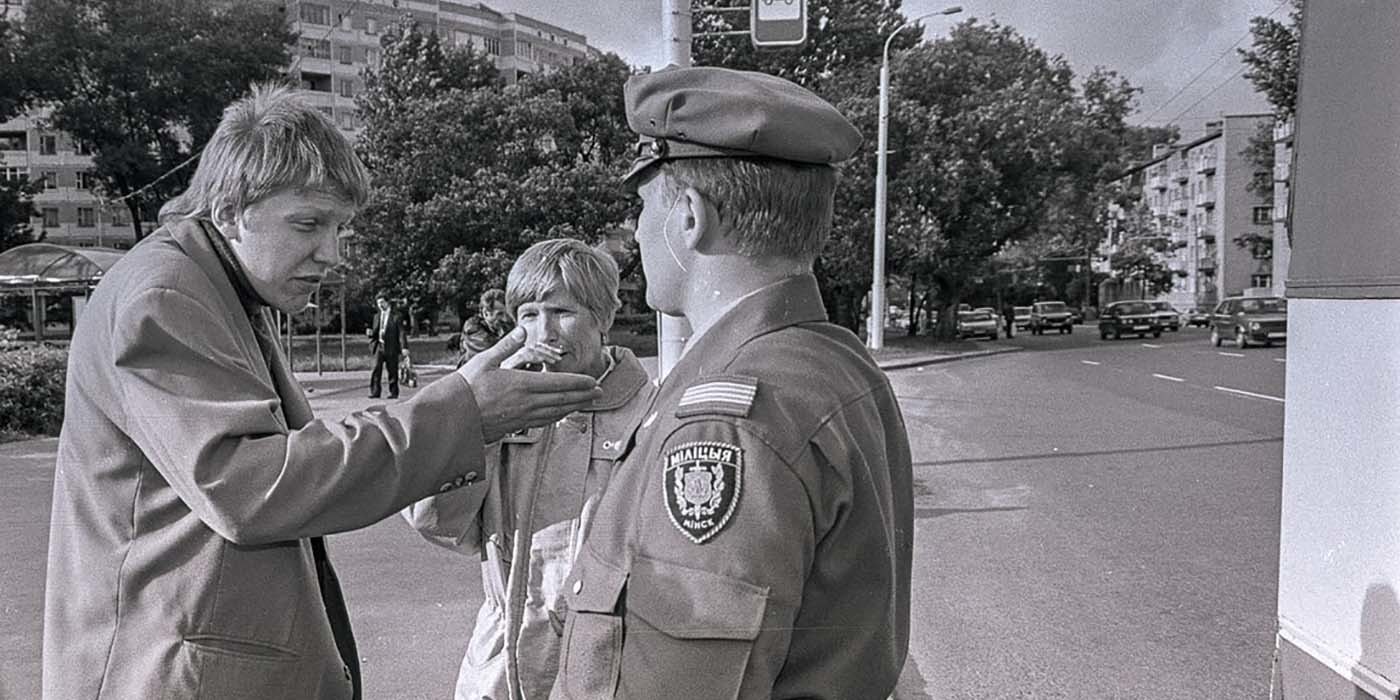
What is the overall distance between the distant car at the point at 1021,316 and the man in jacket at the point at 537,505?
31.5m

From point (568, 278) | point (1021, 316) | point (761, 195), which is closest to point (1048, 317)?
→ point (1021, 316)

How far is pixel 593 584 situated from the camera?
0.81 metres

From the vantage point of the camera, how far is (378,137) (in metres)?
7.96

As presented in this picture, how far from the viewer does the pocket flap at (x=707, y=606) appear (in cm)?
74

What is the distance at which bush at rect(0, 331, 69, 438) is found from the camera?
23.9 ft

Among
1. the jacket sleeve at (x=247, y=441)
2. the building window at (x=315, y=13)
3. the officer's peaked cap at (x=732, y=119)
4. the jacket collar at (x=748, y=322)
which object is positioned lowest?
the jacket sleeve at (x=247, y=441)

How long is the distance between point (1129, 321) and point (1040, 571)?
1975 cm

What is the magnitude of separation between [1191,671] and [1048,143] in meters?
20.9

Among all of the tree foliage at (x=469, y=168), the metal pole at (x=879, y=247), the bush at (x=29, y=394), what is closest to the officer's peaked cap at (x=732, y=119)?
the tree foliage at (x=469, y=168)

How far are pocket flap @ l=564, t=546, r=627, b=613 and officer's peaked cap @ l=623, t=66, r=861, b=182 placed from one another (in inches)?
13.8

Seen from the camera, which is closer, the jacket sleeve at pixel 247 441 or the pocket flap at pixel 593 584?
the pocket flap at pixel 593 584

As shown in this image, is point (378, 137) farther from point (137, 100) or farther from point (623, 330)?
point (623, 330)

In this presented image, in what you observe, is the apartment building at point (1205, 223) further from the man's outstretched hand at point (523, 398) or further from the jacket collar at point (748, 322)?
the jacket collar at point (748, 322)

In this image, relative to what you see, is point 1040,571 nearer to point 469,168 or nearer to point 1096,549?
point 1096,549
